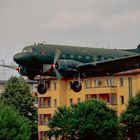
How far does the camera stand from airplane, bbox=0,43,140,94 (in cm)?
10494

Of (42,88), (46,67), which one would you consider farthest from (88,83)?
(46,67)

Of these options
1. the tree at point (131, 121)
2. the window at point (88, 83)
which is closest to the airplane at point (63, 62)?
the tree at point (131, 121)

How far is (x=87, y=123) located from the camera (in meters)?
161

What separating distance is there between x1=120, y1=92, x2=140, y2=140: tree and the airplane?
177 ft

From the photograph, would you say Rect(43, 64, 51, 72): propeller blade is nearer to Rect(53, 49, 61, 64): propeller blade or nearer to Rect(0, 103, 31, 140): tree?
Rect(53, 49, 61, 64): propeller blade

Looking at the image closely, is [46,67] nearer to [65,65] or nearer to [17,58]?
[65,65]

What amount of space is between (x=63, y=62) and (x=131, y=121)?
5990cm

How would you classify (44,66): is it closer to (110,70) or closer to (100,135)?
(110,70)

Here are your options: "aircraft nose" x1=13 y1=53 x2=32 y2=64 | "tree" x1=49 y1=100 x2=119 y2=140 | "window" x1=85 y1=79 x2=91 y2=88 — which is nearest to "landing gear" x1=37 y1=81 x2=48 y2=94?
"aircraft nose" x1=13 y1=53 x2=32 y2=64

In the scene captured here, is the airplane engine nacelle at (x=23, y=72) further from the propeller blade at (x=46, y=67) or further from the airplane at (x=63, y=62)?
the propeller blade at (x=46, y=67)

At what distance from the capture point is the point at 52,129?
552ft

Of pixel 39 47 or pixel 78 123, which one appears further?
pixel 78 123

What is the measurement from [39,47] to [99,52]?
834cm

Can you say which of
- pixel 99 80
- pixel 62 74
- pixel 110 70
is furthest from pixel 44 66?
pixel 99 80
